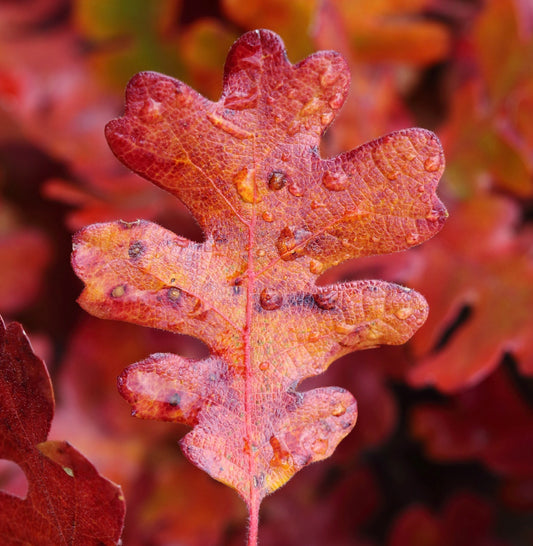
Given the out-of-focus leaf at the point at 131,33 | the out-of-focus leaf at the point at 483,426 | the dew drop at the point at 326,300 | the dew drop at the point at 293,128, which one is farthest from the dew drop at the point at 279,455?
the out-of-focus leaf at the point at 131,33

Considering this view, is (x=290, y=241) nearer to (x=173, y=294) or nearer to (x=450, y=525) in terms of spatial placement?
(x=173, y=294)

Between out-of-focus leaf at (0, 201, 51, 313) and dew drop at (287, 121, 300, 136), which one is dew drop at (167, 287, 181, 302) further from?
out-of-focus leaf at (0, 201, 51, 313)

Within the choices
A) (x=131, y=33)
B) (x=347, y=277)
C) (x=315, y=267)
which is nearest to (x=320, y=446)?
(x=315, y=267)

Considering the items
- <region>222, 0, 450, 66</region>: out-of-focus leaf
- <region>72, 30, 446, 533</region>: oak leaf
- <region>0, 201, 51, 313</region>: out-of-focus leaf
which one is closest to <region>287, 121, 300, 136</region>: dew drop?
<region>72, 30, 446, 533</region>: oak leaf

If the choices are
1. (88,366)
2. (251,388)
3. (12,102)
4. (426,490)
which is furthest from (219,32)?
(426,490)

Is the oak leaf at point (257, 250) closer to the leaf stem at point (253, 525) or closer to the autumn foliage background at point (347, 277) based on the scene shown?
the leaf stem at point (253, 525)

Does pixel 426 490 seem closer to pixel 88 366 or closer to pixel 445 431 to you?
pixel 445 431
